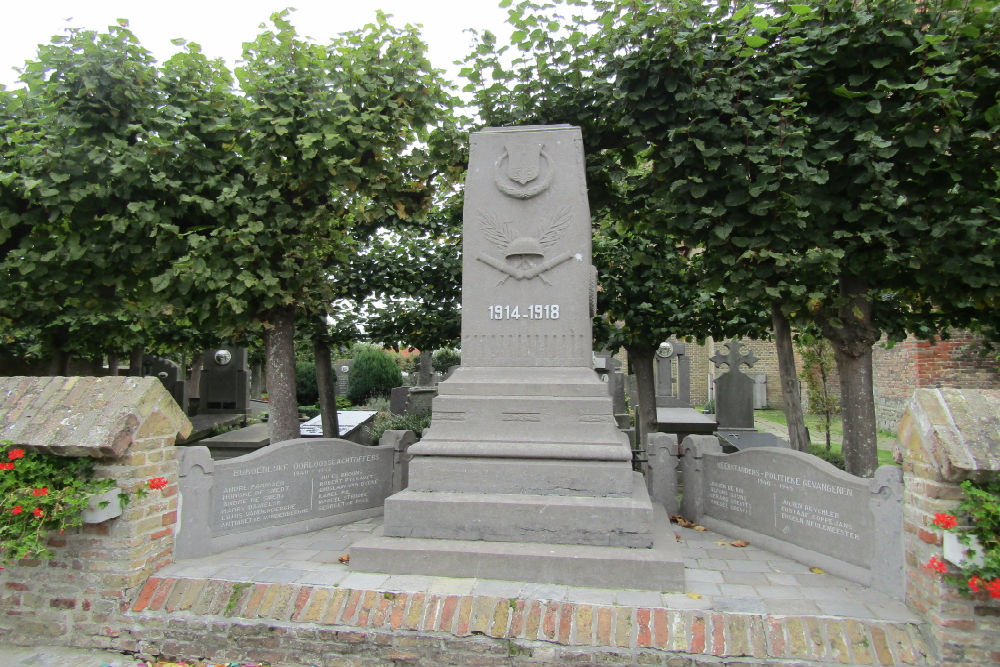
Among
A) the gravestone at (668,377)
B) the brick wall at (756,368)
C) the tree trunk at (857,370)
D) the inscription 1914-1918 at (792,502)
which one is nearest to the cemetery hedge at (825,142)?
the tree trunk at (857,370)

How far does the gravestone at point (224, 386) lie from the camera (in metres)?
14.6

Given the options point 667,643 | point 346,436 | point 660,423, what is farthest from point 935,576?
point 346,436

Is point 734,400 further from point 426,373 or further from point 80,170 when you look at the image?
point 80,170

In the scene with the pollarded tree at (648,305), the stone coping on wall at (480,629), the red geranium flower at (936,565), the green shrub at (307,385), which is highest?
the pollarded tree at (648,305)

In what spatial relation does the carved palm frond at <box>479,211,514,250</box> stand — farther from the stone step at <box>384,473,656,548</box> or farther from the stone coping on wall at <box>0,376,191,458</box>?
the stone coping on wall at <box>0,376,191,458</box>

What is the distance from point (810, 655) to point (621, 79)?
497cm

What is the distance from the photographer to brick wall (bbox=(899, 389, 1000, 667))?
10.6ft

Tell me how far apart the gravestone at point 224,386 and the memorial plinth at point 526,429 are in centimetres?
1108

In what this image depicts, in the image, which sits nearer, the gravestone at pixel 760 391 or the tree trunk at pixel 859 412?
the tree trunk at pixel 859 412

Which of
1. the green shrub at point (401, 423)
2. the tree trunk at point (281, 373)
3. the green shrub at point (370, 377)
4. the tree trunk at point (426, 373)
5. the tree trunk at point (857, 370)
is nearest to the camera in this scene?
the tree trunk at point (857, 370)

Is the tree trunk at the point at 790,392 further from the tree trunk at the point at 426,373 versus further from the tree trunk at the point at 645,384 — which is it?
the tree trunk at the point at 426,373

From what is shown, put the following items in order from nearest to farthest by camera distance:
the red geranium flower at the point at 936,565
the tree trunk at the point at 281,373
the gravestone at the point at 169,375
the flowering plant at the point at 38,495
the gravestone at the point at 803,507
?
the red geranium flower at the point at 936,565, the flowering plant at the point at 38,495, the gravestone at the point at 803,507, the tree trunk at the point at 281,373, the gravestone at the point at 169,375

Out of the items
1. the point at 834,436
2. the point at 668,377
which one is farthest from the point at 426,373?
the point at 834,436

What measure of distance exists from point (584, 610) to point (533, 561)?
59cm
